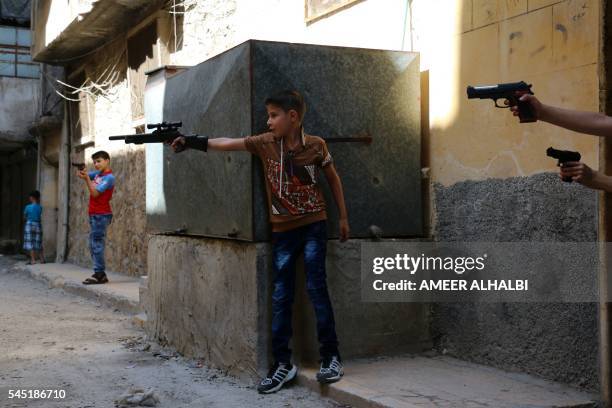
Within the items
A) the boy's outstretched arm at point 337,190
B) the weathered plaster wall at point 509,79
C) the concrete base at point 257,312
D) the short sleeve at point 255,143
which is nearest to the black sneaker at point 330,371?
the concrete base at point 257,312

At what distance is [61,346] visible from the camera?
5695 millimetres

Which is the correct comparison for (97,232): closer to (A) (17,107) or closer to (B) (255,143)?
(B) (255,143)

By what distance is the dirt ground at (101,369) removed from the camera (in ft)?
13.3

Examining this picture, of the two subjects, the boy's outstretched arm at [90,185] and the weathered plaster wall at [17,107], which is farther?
the weathered plaster wall at [17,107]

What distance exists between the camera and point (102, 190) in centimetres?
880

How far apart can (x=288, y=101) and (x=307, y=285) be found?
3.24 ft

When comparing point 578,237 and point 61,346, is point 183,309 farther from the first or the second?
point 578,237

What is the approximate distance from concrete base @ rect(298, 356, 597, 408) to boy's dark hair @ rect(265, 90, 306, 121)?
Answer: 1447 millimetres

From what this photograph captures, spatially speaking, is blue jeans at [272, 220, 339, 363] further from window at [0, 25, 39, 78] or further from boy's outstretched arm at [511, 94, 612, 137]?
window at [0, 25, 39, 78]

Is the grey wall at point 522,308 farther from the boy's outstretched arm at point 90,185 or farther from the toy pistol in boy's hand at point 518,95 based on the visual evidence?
the boy's outstretched arm at point 90,185

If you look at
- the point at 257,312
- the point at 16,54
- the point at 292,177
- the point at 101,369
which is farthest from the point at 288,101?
the point at 16,54

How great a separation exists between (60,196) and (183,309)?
32.2 ft

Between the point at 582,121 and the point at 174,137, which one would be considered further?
the point at 174,137

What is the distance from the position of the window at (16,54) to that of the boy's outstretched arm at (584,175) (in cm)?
1487
